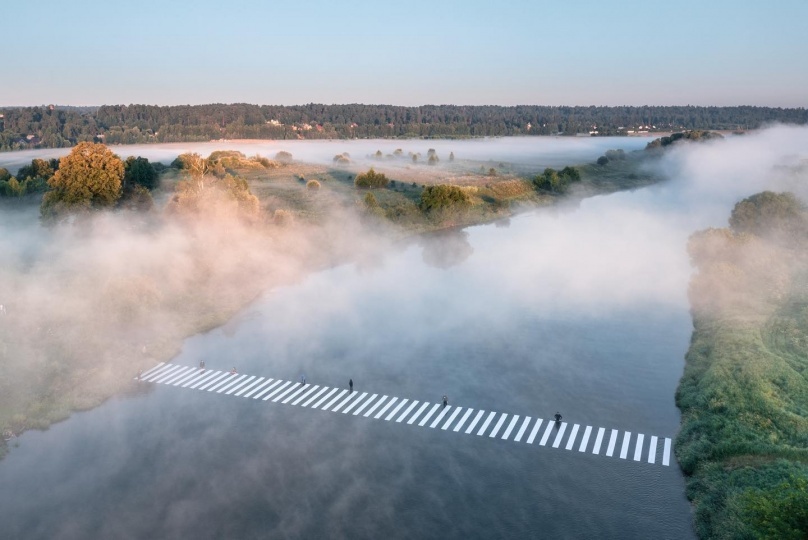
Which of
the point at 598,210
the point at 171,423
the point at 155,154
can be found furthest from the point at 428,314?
the point at 155,154

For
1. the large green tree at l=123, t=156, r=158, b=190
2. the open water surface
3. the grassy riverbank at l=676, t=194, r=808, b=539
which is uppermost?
the large green tree at l=123, t=156, r=158, b=190

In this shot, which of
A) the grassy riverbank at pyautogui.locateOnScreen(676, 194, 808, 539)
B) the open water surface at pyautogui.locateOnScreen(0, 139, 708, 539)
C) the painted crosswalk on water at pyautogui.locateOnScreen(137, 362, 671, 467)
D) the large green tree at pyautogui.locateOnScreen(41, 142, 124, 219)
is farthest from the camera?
the large green tree at pyautogui.locateOnScreen(41, 142, 124, 219)

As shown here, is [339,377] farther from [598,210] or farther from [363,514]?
[598,210]

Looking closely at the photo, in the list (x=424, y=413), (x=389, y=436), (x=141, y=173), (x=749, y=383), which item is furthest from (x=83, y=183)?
(x=749, y=383)

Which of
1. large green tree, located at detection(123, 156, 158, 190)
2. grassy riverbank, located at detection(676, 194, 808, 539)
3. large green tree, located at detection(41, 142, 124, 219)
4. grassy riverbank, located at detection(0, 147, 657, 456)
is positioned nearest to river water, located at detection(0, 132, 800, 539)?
grassy riverbank, located at detection(676, 194, 808, 539)

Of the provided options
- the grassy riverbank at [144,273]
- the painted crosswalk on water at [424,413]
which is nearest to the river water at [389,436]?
the painted crosswalk on water at [424,413]

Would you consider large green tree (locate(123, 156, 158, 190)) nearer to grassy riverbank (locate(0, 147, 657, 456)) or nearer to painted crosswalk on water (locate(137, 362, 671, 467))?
grassy riverbank (locate(0, 147, 657, 456))

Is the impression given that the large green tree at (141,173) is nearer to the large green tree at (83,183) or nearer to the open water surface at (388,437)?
the large green tree at (83,183)
